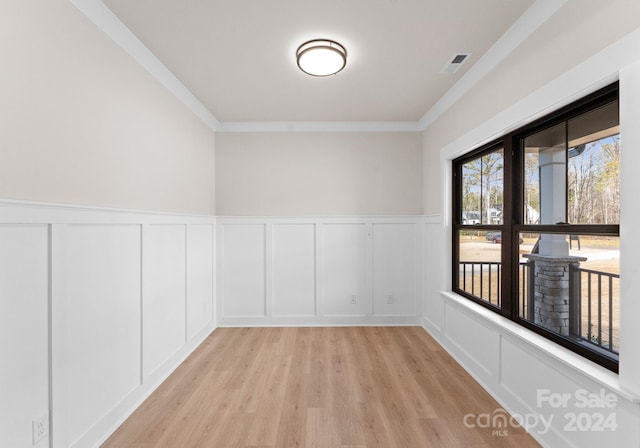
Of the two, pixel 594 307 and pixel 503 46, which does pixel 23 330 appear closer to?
pixel 594 307

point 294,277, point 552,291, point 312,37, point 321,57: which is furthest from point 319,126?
point 552,291

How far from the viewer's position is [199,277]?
3580 mm

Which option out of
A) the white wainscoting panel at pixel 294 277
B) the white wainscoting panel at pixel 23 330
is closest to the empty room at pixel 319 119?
the white wainscoting panel at pixel 23 330

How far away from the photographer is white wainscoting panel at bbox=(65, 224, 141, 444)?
1745 millimetres

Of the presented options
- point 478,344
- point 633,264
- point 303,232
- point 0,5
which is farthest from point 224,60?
point 478,344

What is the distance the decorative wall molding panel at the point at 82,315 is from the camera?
1.42 meters

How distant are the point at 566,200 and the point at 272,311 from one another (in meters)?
3.34

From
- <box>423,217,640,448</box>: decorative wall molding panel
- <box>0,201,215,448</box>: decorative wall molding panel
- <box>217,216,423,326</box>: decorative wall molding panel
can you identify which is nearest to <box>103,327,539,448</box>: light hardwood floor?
<box>423,217,640,448</box>: decorative wall molding panel

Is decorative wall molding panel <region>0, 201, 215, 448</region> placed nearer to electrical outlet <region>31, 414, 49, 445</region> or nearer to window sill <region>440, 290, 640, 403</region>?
electrical outlet <region>31, 414, 49, 445</region>

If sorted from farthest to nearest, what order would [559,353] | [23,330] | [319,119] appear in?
[319,119] < [559,353] < [23,330]

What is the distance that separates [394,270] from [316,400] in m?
2.18

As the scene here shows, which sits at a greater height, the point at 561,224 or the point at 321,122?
the point at 321,122

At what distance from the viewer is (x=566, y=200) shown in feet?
6.53

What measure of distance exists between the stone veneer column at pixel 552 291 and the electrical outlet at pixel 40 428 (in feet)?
9.68
